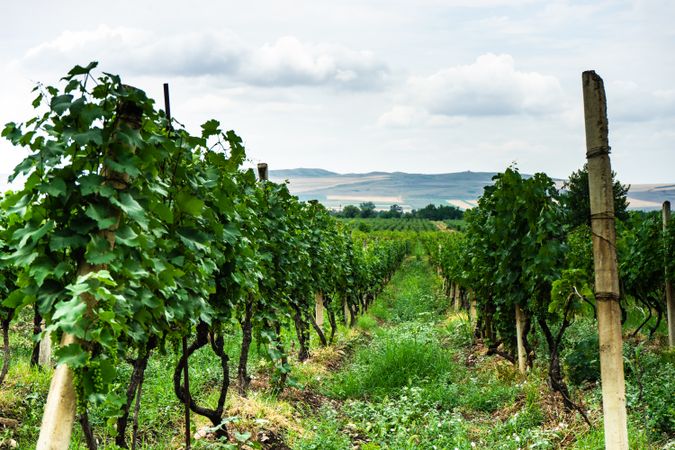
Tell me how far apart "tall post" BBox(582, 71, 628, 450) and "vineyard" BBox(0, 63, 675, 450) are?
33 mm

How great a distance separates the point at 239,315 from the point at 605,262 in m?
3.83

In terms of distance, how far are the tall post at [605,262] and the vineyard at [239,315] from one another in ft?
0.11

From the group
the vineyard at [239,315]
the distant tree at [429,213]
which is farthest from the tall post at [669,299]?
the distant tree at [429,213]

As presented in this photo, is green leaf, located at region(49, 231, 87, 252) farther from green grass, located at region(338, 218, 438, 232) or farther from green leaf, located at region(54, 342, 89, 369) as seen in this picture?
green grass, located at region(338, 218, 438, 232)

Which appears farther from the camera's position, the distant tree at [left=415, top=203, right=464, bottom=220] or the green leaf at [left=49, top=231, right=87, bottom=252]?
the distant tree at [left=415, top=203, right=464, bottom=220]

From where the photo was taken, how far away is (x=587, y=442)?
5695mm

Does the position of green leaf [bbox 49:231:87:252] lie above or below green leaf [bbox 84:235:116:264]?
above

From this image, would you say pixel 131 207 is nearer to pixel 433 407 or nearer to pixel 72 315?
pixel 72 315

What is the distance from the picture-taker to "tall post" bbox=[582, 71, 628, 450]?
3.95 m

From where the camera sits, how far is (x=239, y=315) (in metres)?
6.63

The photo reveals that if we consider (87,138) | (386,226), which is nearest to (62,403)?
(87,138)

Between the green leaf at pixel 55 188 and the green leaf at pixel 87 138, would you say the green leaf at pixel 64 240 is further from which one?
the green leaf at pixel 87 138

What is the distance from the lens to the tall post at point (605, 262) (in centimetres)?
395

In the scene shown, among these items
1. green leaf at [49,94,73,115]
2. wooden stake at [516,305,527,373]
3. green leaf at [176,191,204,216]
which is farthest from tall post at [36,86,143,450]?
wooden stake at [516,305,527,373]
